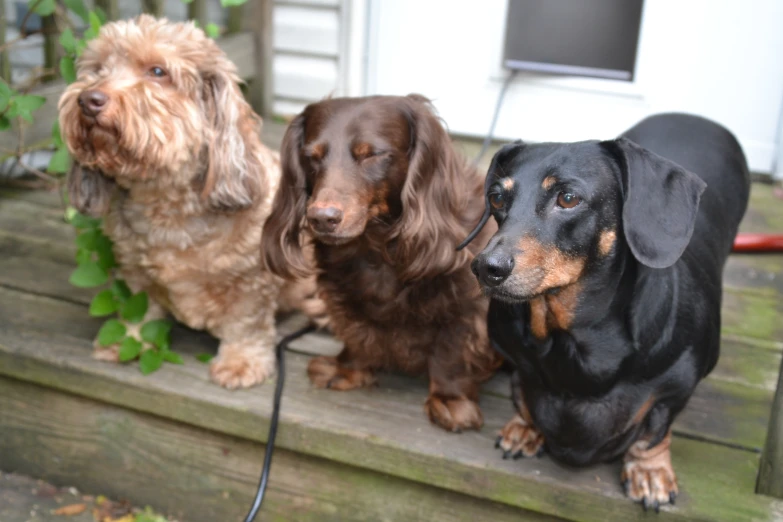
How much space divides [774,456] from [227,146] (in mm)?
1601

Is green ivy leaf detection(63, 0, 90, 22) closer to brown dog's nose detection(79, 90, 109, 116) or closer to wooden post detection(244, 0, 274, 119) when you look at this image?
brown dog's nose detection(79, 90, 109, 116)

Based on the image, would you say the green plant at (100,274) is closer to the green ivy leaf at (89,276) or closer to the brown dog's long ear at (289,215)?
the green ivy leaf at (89,276)

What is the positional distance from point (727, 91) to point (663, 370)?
225cm

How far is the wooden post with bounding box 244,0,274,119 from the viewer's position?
4.23m

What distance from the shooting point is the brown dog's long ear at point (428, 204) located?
7.18 feet

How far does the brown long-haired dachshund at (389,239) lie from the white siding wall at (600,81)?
170cm

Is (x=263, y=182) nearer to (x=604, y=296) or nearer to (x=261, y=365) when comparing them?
(x=261, y=365)

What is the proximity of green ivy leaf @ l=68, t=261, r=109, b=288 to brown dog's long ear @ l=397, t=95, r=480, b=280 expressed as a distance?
92 cm

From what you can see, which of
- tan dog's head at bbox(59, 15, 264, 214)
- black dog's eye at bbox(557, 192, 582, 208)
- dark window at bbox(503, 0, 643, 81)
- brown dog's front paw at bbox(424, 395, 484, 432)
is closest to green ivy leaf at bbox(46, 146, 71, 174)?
tan dog's head at bbox(59, 15, 264, 214)

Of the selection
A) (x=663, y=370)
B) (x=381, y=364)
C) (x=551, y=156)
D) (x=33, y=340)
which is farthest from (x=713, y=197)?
(x=33, y=340)

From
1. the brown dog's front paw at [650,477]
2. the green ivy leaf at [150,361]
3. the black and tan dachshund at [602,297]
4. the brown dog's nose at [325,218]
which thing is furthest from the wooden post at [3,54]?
the brown dog's front paw at [650,477]

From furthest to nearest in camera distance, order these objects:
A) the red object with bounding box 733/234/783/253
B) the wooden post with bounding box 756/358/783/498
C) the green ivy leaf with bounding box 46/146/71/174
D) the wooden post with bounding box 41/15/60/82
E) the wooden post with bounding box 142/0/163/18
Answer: the wooden post with bounding box 41/15/60/82, the red object with bounding box 733/234/783/253, the wooden post with bounding box 142/0/163/18, the green ivy leaf with bounding box 46/146/71/174, the wooden post with bounding box 756/358/783/498

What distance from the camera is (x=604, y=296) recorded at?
187 centimetres

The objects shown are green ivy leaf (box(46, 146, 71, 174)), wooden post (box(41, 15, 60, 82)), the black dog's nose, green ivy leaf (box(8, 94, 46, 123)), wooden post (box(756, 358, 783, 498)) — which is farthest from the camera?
wooden post (box(41, 15, 60, 82))
